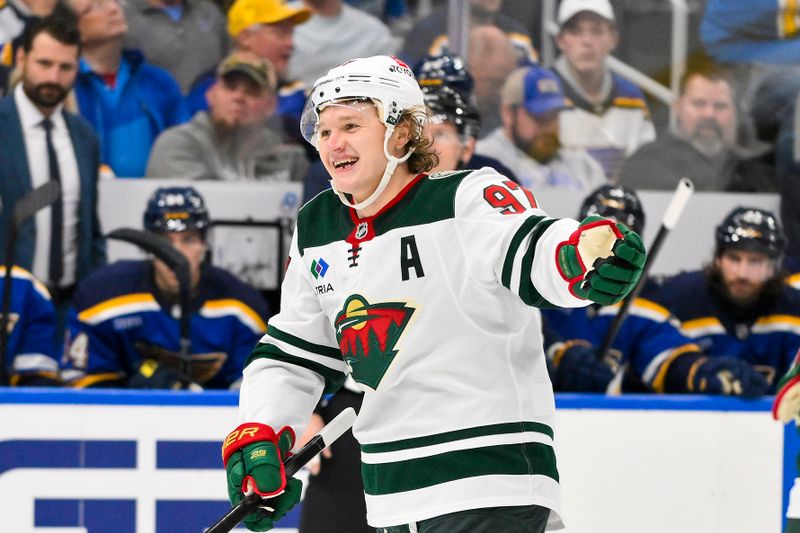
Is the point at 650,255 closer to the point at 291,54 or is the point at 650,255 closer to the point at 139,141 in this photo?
the point at 291,54

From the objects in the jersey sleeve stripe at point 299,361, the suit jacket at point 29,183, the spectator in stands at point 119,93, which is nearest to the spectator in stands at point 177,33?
the spectator in stands at point 119,93

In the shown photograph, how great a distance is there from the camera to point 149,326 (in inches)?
152

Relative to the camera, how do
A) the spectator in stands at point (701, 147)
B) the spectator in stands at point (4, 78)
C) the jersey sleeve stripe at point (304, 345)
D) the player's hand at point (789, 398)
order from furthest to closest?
the spectator in stands at point (701, 147) → the spectator in stands at point (4, 78) → the player's hand at point (789, 398) → the jersey sleeve stripe at point (304, 345)

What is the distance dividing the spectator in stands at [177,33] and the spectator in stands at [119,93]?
32 millimetres

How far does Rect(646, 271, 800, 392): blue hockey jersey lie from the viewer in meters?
3.98

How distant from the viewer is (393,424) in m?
2.18

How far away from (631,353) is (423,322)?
187cm

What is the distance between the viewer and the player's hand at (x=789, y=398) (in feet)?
9.16

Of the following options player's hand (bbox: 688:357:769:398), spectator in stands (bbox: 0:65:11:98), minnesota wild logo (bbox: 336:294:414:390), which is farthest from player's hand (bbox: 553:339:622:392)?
spectator in stands (bbox: 0:65:11:98)

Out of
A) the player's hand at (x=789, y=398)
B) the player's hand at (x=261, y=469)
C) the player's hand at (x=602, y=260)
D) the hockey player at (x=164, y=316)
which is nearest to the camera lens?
the player's hand at (x=602, y=260)

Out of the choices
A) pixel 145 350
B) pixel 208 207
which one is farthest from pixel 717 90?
pixel 145 350

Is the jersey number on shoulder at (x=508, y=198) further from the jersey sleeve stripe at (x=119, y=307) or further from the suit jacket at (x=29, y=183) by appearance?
the suit jacket at (x=29, y=183)

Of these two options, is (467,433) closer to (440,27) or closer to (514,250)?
(514,250)

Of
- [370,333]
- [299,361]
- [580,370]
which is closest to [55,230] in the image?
[580,370]
